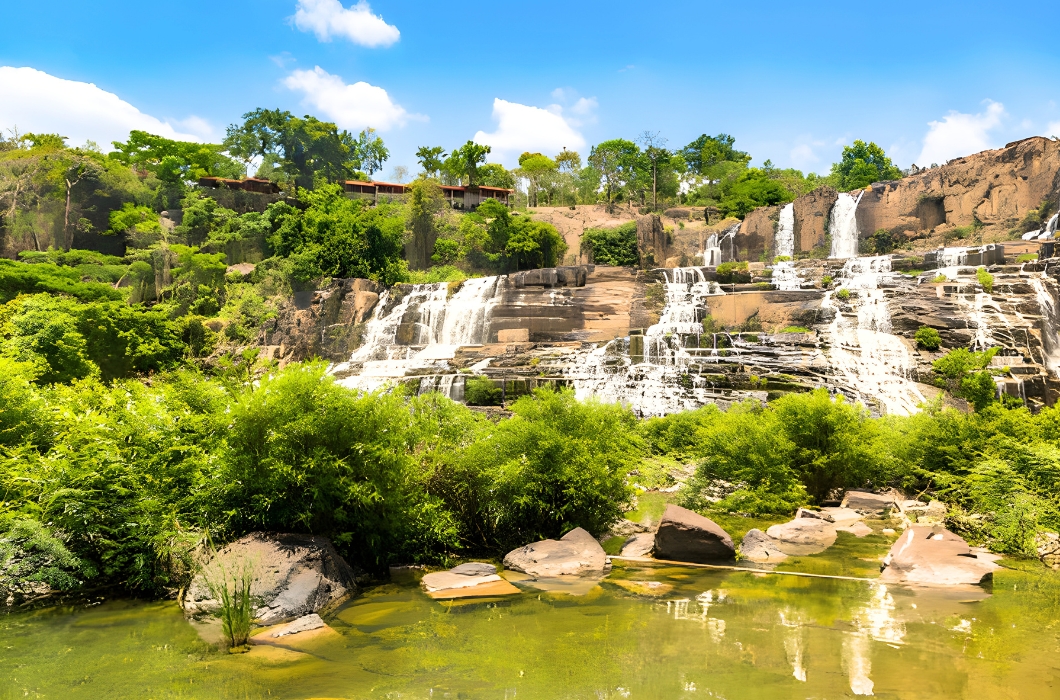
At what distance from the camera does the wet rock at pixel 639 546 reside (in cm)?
981

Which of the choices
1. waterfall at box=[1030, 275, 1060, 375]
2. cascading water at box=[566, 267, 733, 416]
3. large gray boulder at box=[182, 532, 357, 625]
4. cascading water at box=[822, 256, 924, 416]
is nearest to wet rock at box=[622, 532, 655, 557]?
large gray boulder at box=[182, 532, 357, 625]

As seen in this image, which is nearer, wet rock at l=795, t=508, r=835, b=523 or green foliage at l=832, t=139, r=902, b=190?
wet rock at l=795, t=508, r=835, b=523

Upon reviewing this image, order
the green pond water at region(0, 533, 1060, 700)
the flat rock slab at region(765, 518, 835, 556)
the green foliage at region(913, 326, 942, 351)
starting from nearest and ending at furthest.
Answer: the green pond water at region(0, 533, 1060, 700) < the flat rock slab at region(765, 518, 835, 556) < the green foliage at region(913, 326, 942, 351)

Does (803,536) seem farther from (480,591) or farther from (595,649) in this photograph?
A: (595,649)

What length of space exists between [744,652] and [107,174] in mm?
48107

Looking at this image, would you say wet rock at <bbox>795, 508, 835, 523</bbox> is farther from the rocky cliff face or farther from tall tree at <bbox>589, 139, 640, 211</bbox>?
tall tree at <bbox>589, 139, 640, 211</bbox>

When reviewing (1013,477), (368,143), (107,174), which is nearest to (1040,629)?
(1013,477)

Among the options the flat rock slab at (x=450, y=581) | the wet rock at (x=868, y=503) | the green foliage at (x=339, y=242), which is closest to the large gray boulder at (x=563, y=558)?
the flat rock slab at (x=450, y=581)

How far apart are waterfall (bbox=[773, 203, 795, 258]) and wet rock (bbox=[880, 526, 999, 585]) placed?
35353mm

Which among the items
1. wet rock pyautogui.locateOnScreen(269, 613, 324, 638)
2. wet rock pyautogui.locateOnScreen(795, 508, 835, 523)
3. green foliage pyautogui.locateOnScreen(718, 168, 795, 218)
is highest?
green foliage pyautogui.locateOnScreen(718, 168, 795, 218)

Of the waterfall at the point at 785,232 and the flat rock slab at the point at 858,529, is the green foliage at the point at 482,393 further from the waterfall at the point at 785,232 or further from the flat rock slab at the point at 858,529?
the waterfall at the point at 785,232

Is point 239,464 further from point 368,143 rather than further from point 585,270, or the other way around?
point 368,143

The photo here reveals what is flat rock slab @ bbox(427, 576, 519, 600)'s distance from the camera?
25.4 feet

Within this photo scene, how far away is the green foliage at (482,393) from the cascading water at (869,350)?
11.4 meters
